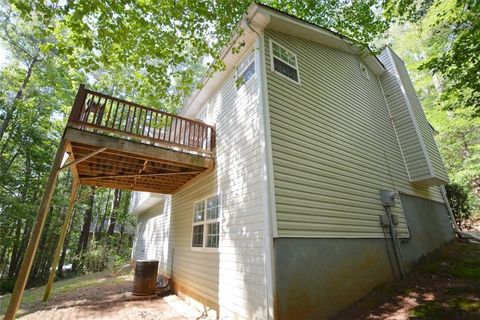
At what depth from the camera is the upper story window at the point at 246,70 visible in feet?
19.9

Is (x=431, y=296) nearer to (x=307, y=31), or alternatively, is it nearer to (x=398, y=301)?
(x=398, y=301)

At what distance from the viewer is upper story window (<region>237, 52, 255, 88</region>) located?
19.9 feet

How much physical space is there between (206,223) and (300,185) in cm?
303

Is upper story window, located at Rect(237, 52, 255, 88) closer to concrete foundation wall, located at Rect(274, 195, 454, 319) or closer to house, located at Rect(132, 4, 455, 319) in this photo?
house, located at Rect(132, 4, 455, 319)

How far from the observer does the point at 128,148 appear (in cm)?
566

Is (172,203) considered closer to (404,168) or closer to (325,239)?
(325,239)

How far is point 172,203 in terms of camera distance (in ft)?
32.9

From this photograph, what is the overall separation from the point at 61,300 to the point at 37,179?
40.7 feet

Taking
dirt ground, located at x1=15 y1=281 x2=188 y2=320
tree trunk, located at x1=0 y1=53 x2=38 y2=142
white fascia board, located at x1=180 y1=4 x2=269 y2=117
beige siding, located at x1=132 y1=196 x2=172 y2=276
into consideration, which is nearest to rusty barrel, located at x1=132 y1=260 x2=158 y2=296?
dirt ground, located at x1=15 y1=281 x2=188 y2=320

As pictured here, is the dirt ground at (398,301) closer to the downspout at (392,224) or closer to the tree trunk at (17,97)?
the downspout at (392,224)

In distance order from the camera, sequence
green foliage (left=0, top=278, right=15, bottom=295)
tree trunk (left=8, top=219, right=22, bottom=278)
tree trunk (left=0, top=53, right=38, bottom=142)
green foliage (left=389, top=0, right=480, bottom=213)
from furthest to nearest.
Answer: tree trunk (left=8, top=219, right=22, bottom=278) → green foliage (left=0, top=278, right=15, bottom=295) → tree trunk (left=0, top=53, right=38, bottom=142) → green foliage (left=389, top=0, right=480, bottom=213)

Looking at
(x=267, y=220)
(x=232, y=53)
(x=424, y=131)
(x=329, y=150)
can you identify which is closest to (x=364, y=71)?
(x=424, y=131)

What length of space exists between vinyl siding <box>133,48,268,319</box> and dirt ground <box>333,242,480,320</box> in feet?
6.03

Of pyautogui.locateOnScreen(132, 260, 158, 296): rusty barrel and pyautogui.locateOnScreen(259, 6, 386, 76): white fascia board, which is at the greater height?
pyautogui.locateOnScreen(259, 6, 386, 76): white fascia board
